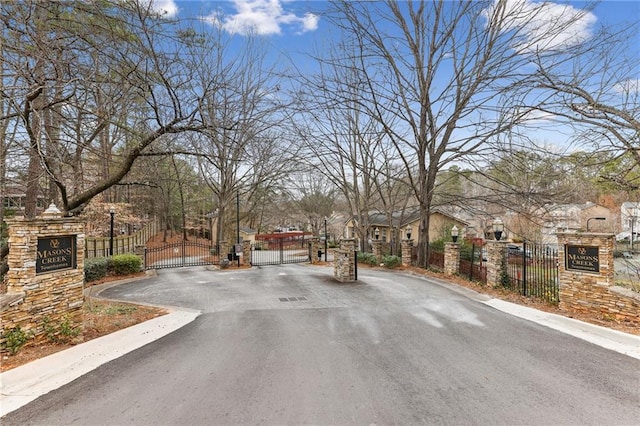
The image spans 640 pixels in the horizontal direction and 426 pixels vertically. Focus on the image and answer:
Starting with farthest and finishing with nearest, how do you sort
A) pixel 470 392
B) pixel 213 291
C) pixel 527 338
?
pixel 213 291 → pixel 527 338 → pixel 470 392

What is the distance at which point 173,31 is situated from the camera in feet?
19.4

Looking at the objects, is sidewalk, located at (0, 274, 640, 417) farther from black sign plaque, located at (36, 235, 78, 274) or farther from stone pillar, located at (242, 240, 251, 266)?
stone pillar, located at (242, 240, 251, 266)

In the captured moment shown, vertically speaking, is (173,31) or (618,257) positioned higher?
(173,31)

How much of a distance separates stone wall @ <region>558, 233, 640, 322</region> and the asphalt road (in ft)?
5.58

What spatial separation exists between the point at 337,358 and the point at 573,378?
279 centimetres

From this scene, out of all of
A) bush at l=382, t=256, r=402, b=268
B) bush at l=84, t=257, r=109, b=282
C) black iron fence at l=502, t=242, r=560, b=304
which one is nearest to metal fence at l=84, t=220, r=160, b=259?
bush at l=84, t=257, r=109, b=282

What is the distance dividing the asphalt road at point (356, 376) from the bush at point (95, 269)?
7331mm

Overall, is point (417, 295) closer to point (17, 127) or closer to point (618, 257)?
point (17, 127)

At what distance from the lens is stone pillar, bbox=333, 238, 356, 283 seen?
34.7ft

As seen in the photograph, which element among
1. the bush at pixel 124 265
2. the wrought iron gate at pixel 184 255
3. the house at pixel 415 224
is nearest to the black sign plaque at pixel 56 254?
the bush at pixel 124 265

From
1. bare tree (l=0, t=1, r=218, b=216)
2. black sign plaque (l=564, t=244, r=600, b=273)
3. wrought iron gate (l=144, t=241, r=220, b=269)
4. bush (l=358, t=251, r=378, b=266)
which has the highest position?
bare tree (l=0, t=1, r=218, b=216)

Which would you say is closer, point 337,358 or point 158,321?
point 337,358

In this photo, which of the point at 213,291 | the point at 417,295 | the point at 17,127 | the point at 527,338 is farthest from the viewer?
the point at 213,291

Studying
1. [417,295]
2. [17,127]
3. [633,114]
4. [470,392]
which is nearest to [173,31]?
[17,127]
